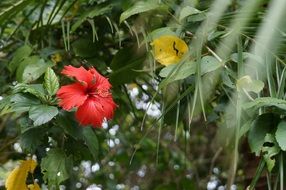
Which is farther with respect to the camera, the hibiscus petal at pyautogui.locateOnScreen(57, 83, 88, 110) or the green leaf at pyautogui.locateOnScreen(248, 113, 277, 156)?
the hibiscus petal at pyautogui.locateOnScreen(57, 83, 88, 110)

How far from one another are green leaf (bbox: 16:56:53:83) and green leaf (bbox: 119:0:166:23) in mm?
209

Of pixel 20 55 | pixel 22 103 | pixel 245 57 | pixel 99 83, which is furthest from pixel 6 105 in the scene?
pixel 245 57

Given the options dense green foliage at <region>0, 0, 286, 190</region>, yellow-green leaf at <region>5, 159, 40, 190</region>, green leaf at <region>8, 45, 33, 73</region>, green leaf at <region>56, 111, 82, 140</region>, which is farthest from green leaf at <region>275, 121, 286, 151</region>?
green leaf at <region>8, 45, 33, 73</region>

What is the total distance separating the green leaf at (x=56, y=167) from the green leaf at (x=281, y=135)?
1.14 ft

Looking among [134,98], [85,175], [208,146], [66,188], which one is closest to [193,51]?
[66,188]

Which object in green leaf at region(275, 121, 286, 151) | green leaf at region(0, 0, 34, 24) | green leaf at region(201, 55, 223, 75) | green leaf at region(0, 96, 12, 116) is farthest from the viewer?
green leaf at region(0, 0, 34, 24)

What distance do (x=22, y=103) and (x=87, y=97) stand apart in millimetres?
91

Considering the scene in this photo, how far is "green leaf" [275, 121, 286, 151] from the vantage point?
1.89ft

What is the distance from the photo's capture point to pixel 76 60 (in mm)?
1069

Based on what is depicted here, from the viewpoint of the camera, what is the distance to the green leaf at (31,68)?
0.93 metres

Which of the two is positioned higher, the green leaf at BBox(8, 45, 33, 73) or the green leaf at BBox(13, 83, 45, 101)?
the green leaf at BBox(13, 83, 45, 101)

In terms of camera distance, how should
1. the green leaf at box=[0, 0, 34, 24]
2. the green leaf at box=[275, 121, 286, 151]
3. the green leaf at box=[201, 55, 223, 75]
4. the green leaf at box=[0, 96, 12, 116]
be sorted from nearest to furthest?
the green leaf at box=[275, 121, 286, 151], the green leaf at box=[201, 55, 223, 75], the green leaf at box=[0, 96, 12, 116], the green leaf at box=[0, 0, 34, 24]

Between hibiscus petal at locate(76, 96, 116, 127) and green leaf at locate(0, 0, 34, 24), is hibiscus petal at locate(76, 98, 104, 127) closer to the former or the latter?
hibiscus petal at locate(76, 96, 116, 127)

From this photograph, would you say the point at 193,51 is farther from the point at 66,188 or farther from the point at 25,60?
the point at 66,188
